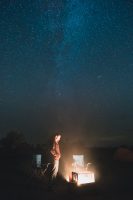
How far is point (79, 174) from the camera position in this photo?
9633 millimetres

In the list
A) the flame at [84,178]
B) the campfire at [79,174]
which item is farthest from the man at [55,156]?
the flame at [84,178]

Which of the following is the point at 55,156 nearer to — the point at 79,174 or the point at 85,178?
the point at 79,174

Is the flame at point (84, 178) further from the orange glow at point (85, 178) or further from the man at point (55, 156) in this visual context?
the man at point (55, 156)

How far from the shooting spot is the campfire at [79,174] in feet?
31.6

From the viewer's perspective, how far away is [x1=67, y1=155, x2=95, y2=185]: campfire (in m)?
A: 9.64

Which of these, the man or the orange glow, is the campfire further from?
the man

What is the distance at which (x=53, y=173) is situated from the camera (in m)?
10.2

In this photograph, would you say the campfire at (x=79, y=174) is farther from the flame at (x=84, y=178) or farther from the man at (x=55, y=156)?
the man at (x=55, y=156)

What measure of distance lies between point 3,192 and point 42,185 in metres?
1.82

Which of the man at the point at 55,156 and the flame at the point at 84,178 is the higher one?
the man at the point at 55,156

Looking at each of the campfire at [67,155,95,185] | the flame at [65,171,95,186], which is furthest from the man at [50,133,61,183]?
the flame at [65,171,95,186]

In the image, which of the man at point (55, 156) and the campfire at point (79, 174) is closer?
the campfire at point (79, 174)

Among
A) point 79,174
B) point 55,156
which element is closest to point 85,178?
point 79,174

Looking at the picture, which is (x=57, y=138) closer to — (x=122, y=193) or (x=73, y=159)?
(x=73, y=159)
